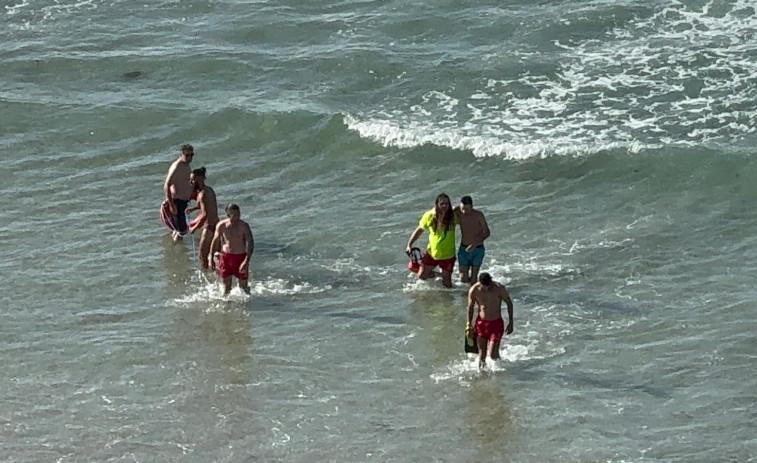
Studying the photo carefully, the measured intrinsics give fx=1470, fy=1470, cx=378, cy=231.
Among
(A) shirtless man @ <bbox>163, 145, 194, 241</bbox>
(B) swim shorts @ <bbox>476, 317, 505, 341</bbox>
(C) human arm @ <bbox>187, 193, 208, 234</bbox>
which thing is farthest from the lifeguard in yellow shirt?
(A) shirtless man @ <bbox>163, 145, 194, 241</bbox>

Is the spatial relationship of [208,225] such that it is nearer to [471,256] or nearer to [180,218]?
[180,218]

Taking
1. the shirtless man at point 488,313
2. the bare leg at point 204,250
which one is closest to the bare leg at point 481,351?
the shirtless man at point 488,313

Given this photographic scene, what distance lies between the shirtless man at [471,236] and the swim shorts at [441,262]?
0.46 ft

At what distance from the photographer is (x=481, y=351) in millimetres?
15914

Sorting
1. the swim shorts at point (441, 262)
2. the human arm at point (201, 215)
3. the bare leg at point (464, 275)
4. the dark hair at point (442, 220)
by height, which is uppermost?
the human arm at point (201, 215)

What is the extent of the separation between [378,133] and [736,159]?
557 centimetres

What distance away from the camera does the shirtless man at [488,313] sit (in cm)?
1568

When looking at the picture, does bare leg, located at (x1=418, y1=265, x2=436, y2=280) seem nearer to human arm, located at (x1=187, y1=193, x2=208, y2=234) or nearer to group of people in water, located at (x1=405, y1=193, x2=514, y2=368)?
group of people in water, located at (x1=405, y1=193, x2=514, y2=368)

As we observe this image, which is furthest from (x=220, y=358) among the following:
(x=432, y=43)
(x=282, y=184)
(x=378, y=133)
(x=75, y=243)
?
(x=432, y=43)

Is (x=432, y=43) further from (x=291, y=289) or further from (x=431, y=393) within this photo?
(x=431, y=393)

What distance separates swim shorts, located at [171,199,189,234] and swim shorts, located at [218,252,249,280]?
218 cm

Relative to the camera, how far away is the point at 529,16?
2758 centimetres

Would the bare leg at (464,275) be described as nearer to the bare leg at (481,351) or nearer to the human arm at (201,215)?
the bare leg at (481,351)

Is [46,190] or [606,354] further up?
[46,190]
